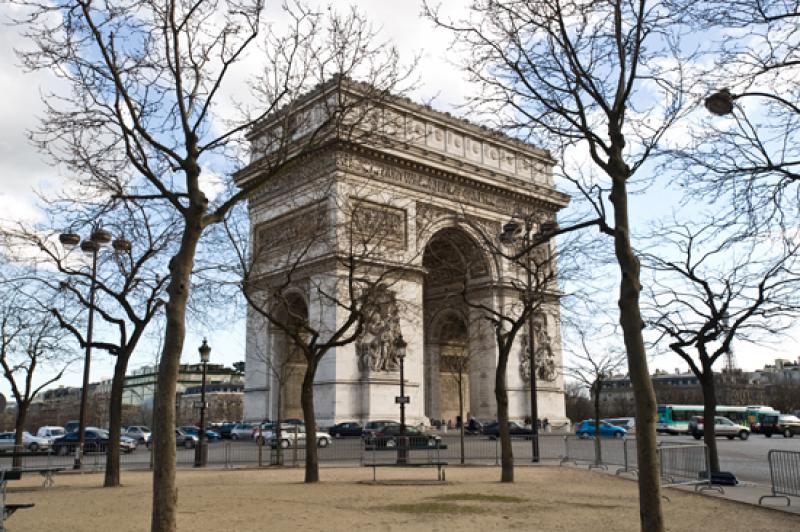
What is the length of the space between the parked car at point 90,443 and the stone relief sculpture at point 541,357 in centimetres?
2231

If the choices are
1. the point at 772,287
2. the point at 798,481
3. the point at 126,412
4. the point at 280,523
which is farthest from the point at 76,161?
the point at 126,412

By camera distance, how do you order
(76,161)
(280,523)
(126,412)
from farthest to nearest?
(126,412) → (76,161) → (280,523)

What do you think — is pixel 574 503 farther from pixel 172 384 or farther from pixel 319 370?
pixel 319 370

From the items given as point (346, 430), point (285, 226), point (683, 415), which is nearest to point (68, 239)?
point (285, 226)

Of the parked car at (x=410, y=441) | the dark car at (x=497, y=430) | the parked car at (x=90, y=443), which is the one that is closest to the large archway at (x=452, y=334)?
the dark car at (x=497, y=430)

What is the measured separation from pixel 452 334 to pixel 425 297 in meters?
3.03

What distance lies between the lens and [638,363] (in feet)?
25.3

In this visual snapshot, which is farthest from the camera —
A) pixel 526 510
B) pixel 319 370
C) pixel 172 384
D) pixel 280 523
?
pixel 319 370

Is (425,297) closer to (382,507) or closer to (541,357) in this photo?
(541,357)

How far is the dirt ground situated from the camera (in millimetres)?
10133

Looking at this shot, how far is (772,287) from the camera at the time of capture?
1672 centimetres

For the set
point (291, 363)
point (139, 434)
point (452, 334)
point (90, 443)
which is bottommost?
point (139, 434)

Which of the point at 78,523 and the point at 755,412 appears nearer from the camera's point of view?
the point at 78,523

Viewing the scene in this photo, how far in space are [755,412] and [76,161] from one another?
59317 mm
